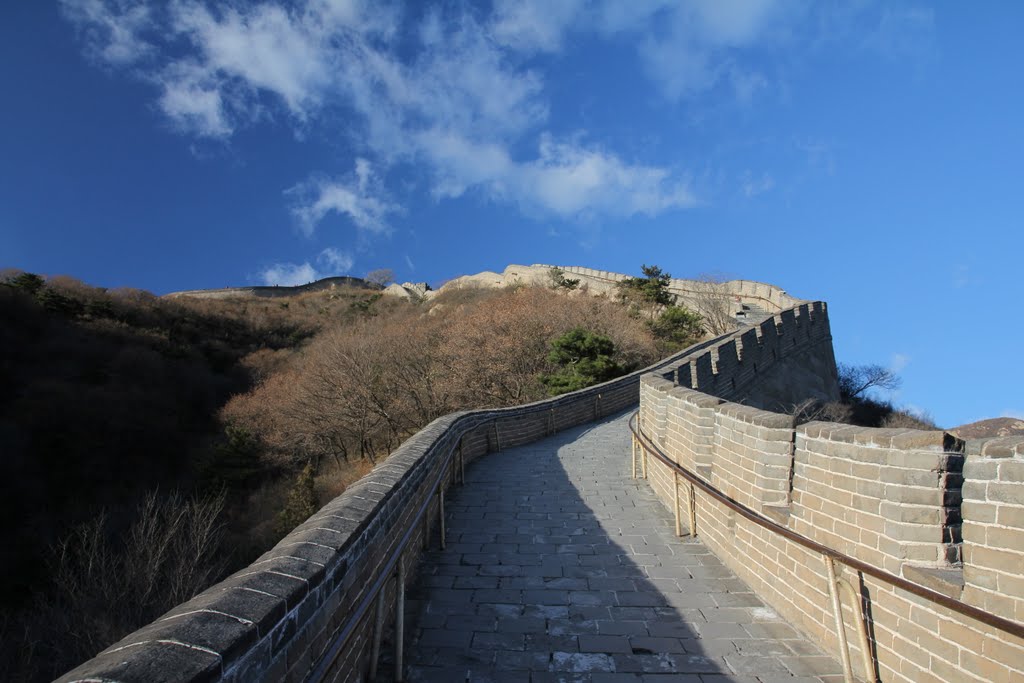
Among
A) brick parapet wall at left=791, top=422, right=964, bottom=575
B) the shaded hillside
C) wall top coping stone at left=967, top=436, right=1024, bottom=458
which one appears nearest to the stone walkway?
brick parapet wall at left=791, top=422, right=964, bottom=575

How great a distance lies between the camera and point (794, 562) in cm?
387

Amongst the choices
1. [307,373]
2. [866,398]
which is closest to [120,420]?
[307,373]

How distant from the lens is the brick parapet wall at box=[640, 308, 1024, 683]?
8.02ft

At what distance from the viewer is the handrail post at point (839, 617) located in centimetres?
302

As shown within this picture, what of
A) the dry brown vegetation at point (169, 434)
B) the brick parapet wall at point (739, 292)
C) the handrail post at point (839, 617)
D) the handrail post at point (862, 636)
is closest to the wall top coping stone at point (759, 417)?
the handrail post at point (839, 617)

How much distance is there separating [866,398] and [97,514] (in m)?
40.1

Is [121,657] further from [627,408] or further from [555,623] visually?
[627,408]

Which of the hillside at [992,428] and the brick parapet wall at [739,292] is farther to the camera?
the brick parapet wall at [739,292]

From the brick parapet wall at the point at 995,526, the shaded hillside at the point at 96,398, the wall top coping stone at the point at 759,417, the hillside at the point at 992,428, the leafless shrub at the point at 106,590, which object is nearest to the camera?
the brick parapet wall at the point at 995,526

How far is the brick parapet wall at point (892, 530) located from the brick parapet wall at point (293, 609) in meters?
2.81

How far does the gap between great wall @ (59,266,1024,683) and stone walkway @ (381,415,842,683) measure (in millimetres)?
242

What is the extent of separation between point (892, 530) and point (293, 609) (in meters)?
3.04

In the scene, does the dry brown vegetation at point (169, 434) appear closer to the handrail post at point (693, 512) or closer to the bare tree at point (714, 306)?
the bare tree at point (714, 306)

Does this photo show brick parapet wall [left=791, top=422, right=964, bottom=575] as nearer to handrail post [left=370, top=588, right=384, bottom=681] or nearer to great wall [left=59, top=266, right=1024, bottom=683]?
great wall [left=59, top=266, right=1024, bottom=683]
